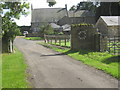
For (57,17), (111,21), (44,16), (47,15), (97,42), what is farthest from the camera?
(57,17)

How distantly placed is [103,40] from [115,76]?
384 inches

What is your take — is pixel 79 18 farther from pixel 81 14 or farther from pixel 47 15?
pixel 47 15

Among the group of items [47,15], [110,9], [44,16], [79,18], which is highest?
[47,15]

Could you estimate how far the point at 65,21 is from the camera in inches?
3551

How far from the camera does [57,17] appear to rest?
304 ft

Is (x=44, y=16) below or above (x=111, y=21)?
above

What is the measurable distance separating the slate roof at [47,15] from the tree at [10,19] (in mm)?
70863

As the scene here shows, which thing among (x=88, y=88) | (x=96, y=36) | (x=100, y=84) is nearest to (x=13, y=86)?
(x=88, y=88)

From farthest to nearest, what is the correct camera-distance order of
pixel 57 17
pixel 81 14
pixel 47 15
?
pixel 57 17, pixel 47 15, pixel 81 14

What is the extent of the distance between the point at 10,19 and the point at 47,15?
73015 millimetres

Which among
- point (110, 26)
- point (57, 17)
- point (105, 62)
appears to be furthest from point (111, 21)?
point (57, 17)

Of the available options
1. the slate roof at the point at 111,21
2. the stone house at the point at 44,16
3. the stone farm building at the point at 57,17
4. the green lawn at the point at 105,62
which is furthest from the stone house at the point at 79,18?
the green lawn at the point at 105,62

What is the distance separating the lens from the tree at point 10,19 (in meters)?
18.2

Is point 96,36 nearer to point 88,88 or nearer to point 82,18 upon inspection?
point 88,88
